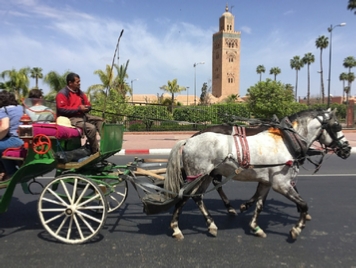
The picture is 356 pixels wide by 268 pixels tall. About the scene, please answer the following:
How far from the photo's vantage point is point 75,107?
13.3ft

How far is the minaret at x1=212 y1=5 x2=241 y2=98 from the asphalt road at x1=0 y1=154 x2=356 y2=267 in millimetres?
82894

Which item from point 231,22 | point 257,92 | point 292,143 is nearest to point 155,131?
point 257,92

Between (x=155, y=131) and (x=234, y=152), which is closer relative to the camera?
(x=234, y=152)

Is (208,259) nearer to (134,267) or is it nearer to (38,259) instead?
(134,267)

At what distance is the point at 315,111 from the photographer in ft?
13.5

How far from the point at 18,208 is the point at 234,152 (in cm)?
353

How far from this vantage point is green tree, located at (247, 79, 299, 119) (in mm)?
20016

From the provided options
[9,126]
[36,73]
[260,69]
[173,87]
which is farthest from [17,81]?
[260,69]

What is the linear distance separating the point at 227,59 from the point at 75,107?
8706 cm

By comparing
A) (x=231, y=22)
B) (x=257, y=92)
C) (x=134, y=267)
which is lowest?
(x=134, y=267)

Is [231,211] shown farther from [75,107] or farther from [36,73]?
[36,73]

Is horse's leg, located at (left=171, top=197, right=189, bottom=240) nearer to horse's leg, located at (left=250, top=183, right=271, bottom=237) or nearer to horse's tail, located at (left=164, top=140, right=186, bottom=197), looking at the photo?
horse's tail, located at (left=164, top=140, right=186, bottom=197)

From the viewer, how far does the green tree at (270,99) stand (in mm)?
20016

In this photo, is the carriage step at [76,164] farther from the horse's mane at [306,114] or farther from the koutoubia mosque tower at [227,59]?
the koutoubia mosque tower at [227,59]
